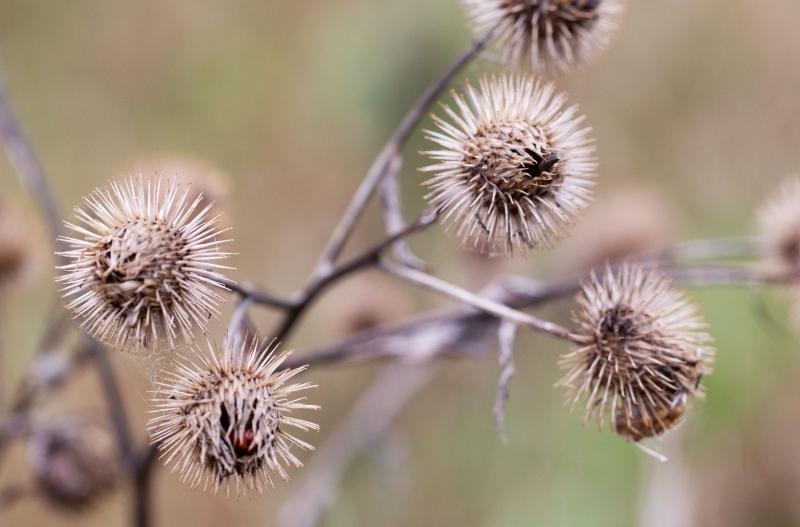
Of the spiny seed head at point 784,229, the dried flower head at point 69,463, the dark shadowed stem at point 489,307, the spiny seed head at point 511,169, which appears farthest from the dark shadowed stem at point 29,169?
the spiny seed head at point 784,229

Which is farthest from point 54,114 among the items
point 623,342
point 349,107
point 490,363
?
point 623,342

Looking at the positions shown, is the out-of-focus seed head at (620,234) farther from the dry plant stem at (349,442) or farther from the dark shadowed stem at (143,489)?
the dark shadowed stem at (143,489)

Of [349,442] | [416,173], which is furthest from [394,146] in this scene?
[416,173]

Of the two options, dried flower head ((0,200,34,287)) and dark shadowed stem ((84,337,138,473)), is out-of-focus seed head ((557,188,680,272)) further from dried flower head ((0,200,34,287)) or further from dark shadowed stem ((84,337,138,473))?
dried flower head ((0,200,34,287))

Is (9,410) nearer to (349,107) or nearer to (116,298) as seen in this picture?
(116,298)

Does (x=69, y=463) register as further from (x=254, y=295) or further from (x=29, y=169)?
(x=254, y=295)

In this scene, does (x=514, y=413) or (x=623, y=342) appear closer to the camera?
(x=623, y=342)
